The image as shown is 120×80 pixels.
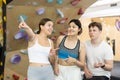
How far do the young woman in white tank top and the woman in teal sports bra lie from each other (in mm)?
77

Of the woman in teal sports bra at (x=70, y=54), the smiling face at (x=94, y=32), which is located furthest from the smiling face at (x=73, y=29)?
the smiling face at (x=94, y=32)

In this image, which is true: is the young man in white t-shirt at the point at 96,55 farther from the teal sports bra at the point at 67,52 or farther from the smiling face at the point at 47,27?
the smiling face at the point at 47,27

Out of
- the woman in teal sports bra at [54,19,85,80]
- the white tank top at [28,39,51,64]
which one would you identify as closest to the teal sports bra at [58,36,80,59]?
the woman in teal sports bra at [54,19,85,80]

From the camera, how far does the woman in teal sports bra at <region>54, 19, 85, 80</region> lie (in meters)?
1.52

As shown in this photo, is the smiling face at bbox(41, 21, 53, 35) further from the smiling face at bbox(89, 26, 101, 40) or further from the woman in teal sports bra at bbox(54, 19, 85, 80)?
the smiling face at bbox(89, 26, 101, 40)

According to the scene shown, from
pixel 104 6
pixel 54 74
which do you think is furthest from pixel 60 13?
pixel 104 6

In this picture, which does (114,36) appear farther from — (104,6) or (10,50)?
(10,50)

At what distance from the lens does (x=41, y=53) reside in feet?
4.75

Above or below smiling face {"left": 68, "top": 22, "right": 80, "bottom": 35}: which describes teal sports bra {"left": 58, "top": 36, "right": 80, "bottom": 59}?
below

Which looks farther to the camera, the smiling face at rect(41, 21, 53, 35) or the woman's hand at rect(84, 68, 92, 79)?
the woman's hand at rect(84, 68, 92, 79)

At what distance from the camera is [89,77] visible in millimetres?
1644

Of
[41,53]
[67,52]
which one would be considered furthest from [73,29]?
[41,53]

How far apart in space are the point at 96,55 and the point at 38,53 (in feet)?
1.37

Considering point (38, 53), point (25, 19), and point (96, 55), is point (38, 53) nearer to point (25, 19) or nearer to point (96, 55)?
point (25, 19)
